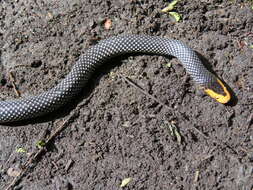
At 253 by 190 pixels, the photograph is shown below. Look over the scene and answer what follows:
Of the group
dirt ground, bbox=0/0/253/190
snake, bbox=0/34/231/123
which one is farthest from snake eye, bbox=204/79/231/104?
dirt ground, bbox=0/0/253/190

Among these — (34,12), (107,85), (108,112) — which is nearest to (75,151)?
(108,112)

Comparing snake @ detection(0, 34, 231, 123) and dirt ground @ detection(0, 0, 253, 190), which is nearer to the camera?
dirt ground @ detection(0, 0, 253, 190)

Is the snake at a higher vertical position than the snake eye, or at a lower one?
higher

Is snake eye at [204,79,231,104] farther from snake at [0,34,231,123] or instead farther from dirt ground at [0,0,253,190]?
dirt ground at [0,0,253,190]

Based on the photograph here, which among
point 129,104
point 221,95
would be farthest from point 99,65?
point 221,95

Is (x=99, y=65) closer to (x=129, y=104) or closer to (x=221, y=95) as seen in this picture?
(x=129, y=104)

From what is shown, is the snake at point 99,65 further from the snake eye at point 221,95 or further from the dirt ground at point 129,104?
the dirt ground at point 129,104
